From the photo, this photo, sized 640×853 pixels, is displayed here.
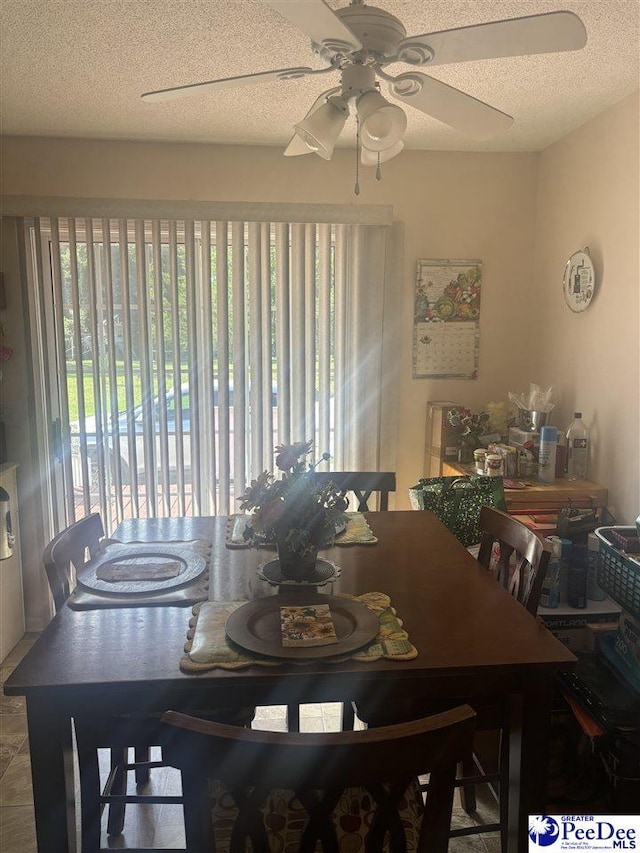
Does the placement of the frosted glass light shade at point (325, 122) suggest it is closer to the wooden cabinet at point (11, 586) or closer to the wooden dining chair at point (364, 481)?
the wooden dining chair at point (364, 481)

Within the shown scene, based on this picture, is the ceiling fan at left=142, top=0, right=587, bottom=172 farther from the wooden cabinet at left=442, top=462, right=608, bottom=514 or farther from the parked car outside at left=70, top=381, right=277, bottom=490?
the parked car outside at left=70, top=381, right=277, bottom=490

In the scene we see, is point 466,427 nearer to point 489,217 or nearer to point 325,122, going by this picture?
point 489,217

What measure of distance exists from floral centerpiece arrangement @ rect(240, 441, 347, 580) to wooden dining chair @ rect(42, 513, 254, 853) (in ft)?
1.59

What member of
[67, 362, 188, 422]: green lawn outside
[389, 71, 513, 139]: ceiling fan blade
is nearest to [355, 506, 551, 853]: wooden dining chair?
[389, 71, 513, 139]: ceiling fan blade

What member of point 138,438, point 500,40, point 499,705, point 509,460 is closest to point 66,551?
point 499,705

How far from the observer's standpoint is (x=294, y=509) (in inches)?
62.8

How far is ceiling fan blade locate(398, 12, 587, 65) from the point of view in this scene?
1.21 metres

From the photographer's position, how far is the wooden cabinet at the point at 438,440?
3113mm

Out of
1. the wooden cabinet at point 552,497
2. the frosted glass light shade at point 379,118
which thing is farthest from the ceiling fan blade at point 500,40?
the wooden cabinet at point 552,497

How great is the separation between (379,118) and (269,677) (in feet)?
4.28

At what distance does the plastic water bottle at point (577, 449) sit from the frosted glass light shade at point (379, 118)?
1.76 meters

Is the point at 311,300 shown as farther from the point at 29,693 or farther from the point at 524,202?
the point at 29,693

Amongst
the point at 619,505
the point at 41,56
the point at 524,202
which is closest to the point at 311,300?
the point at 524,202

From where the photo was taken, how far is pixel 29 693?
47.9 inches
